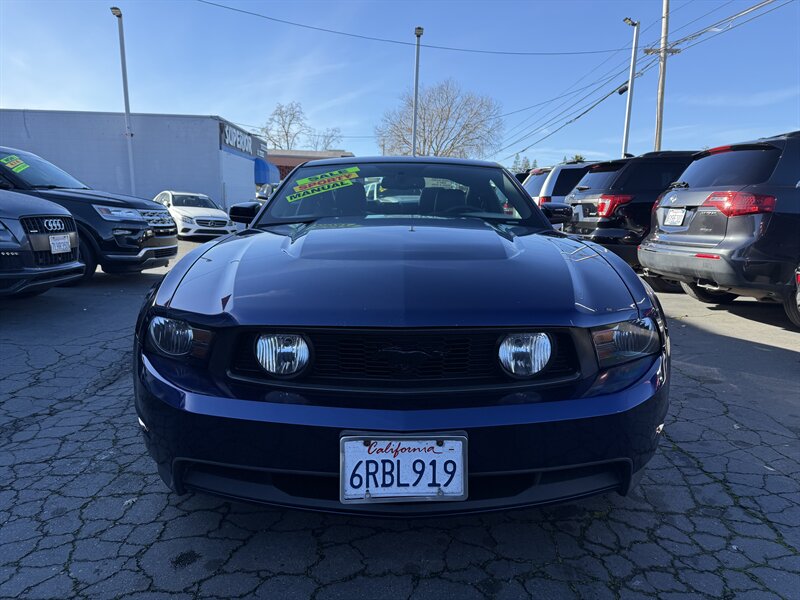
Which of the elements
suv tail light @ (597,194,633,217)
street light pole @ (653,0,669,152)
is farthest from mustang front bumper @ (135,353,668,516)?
street light pole @ (653,0,669,152)

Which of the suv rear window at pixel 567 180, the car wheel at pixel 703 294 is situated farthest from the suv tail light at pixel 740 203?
the suv rear window at pixel 567 180

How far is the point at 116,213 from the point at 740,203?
264 inches

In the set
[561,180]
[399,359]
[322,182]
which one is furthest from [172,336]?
[561,180]

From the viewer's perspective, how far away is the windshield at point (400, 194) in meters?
2.77

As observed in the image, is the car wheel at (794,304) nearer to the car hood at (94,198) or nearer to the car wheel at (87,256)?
the car hood at (94,198)

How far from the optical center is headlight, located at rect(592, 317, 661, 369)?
1.63m

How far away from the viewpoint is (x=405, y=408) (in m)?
1.49

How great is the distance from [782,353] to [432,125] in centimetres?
4037

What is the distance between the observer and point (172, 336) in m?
1.67

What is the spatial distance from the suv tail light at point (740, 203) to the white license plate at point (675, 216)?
41 centimetres

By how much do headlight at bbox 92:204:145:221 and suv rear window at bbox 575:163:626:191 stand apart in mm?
6141

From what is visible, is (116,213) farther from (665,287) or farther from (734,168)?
(665,287)

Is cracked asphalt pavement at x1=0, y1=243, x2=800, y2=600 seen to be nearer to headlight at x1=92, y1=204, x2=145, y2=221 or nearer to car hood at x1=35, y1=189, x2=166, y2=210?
headlight at x1=92, y1=204, x2=145, y2=221

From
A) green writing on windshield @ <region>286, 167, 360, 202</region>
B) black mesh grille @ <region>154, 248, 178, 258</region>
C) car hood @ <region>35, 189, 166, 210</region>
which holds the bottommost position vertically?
black mesh grille @ <region>154, 248, 178, 258</region>
